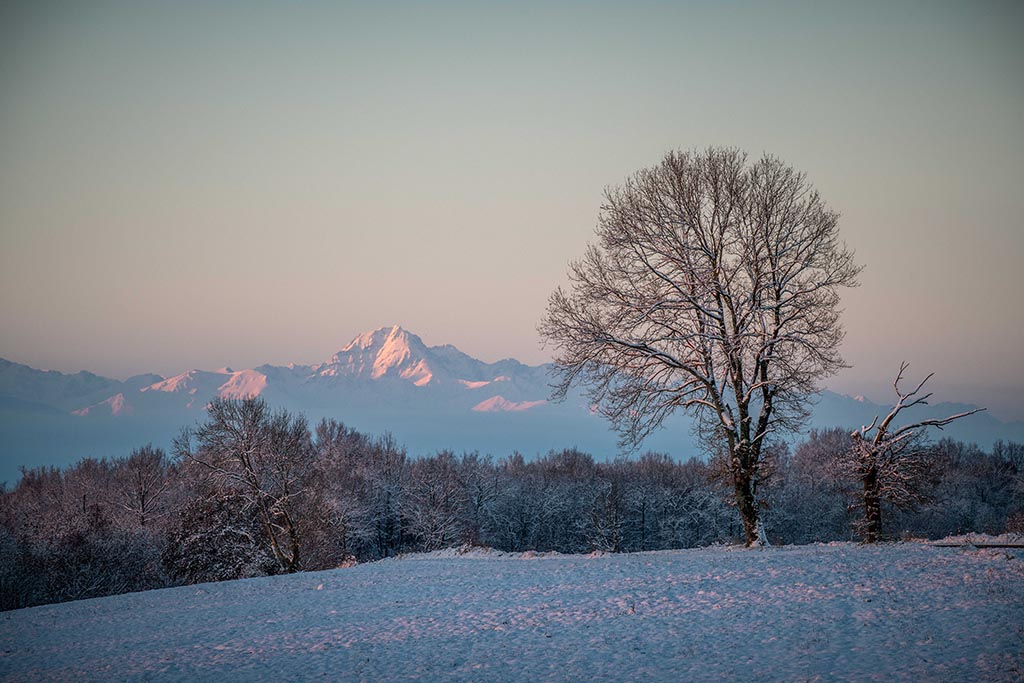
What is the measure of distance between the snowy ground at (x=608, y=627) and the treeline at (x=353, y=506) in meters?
8.08

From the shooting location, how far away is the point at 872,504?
22.8 metres

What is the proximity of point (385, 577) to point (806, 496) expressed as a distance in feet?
330

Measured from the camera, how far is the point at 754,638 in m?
12.2

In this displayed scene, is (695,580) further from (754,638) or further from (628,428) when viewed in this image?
(628,428)

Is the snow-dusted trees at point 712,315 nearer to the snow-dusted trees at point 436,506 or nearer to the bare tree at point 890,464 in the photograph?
the bare tree at point 890,464

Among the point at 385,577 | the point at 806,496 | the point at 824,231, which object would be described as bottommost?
the point at 806,496

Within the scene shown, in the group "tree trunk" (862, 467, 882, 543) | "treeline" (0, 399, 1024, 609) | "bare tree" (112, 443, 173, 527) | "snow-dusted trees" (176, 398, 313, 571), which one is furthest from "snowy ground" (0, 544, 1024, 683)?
"bare tree" (112, 443, 173, 527)

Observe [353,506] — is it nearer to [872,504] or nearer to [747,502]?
[747,502]

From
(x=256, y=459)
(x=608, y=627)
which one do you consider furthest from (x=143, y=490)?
(x=608, y=627)

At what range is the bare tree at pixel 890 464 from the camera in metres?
22.2

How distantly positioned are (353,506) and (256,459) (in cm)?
4052

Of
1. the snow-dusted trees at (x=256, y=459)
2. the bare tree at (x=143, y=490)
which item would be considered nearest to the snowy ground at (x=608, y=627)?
the snow-dusted trees at (x=256, y=459)

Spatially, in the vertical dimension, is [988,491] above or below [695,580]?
below

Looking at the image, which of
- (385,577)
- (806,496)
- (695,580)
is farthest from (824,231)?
(806,496)
